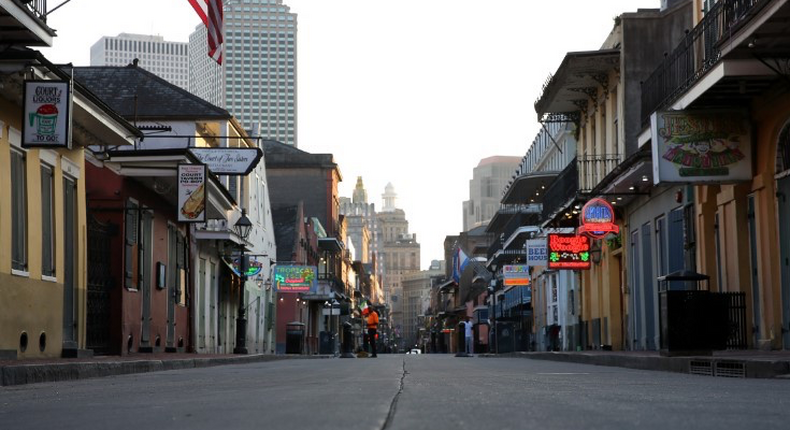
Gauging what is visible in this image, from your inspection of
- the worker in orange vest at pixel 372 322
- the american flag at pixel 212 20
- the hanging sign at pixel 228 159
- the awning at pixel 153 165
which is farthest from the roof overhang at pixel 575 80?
the american flag at pixel 212 20

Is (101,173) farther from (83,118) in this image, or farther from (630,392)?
(630,392)

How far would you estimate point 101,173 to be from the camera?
84.7 feet

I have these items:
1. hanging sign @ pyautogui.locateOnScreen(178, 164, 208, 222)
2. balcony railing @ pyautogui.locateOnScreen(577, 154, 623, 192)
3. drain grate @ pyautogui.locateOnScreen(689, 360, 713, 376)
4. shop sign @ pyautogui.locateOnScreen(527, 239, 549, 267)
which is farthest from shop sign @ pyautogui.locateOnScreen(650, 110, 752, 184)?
shop sign @ pyautogui.locateOnScreen(527, 239, 549, 267)

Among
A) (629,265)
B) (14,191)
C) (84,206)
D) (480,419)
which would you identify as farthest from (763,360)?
(629,265)

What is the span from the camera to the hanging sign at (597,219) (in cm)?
2981

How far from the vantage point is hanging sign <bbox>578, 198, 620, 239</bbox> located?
1174 inches

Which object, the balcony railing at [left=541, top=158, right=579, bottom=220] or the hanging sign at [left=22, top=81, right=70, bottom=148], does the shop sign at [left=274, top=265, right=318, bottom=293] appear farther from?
the hanging sign at [left=22, top=81, right=70, bottom=148]

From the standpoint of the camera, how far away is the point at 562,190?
38.7 meters

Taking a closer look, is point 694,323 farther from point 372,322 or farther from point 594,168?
point 372,322

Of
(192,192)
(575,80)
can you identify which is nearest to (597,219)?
(575,80)

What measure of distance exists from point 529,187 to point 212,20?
3226cm

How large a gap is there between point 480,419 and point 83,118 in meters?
16.3

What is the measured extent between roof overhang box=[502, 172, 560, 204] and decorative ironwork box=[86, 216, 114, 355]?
25.4m

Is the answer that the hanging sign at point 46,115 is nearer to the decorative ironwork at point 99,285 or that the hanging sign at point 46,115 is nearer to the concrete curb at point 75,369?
the concrete curb at point 75,369
